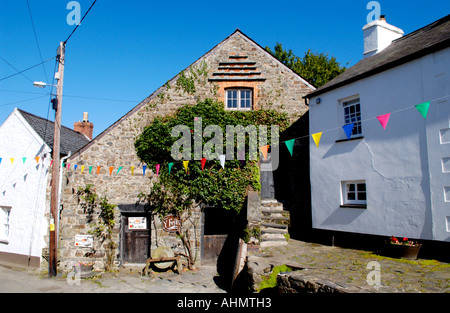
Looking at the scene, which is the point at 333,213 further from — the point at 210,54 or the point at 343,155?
the point at 210,54

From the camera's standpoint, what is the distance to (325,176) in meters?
9.89

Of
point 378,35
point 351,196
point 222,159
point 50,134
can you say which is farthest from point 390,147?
point 50,134

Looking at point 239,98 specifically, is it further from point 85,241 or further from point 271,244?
point 85,241

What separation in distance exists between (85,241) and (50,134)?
5.46 metres

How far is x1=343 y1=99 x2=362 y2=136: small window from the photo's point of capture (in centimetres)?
923

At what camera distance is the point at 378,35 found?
11.2 metres

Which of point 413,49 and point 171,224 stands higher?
point 413,49

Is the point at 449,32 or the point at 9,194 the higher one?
the point at 449,32

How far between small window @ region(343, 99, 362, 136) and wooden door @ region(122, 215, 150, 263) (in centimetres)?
779

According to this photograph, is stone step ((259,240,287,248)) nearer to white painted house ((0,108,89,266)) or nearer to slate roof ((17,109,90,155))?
white painted house ((0,108,89,266))

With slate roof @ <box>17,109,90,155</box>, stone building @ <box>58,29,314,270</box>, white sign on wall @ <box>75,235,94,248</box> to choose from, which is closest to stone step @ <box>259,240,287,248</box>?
stone building @ <box>58,29,314,270</box>
